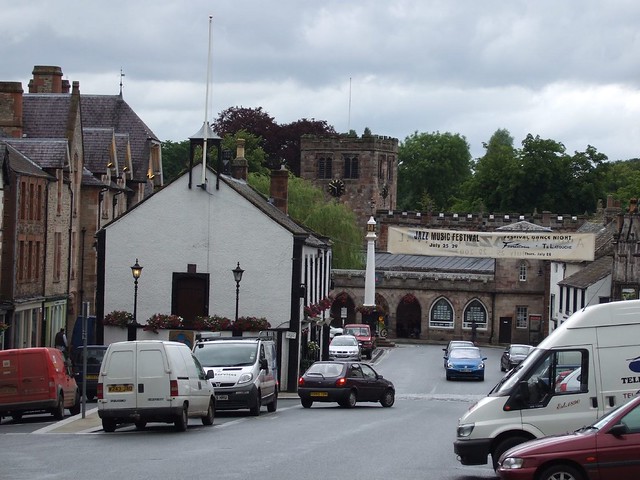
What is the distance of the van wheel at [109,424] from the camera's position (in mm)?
27456

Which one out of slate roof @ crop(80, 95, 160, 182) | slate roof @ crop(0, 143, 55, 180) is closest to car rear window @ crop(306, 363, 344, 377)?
slate roof @ crop(0, 143, 55, 180)

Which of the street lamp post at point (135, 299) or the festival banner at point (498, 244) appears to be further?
the festival banner at point (498, 244)

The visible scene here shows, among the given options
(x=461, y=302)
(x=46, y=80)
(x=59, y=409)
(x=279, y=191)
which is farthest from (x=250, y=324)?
(x=461, y=302)

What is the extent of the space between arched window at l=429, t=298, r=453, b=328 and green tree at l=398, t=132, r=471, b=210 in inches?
2111

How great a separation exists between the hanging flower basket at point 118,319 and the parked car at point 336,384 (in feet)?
39.4

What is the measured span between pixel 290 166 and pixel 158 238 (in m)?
87.1

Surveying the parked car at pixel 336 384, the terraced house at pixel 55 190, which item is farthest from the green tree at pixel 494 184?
the parked car at pixel 336 384

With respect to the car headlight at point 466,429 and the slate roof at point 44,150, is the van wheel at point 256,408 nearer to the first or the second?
the car headlight at point 466,429

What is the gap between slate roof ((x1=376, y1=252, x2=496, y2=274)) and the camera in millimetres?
111000

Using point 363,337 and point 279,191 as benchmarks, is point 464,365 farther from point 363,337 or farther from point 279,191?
point 363,337

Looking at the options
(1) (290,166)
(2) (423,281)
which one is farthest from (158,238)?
(1) (290,166)

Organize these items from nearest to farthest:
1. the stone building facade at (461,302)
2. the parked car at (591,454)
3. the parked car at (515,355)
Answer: the parked car at (591,454) < the parked car at (515,355) < the stone building facade at (461,302)

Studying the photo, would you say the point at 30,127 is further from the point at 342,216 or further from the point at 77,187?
the point at 342,216

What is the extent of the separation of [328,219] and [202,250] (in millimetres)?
44785
